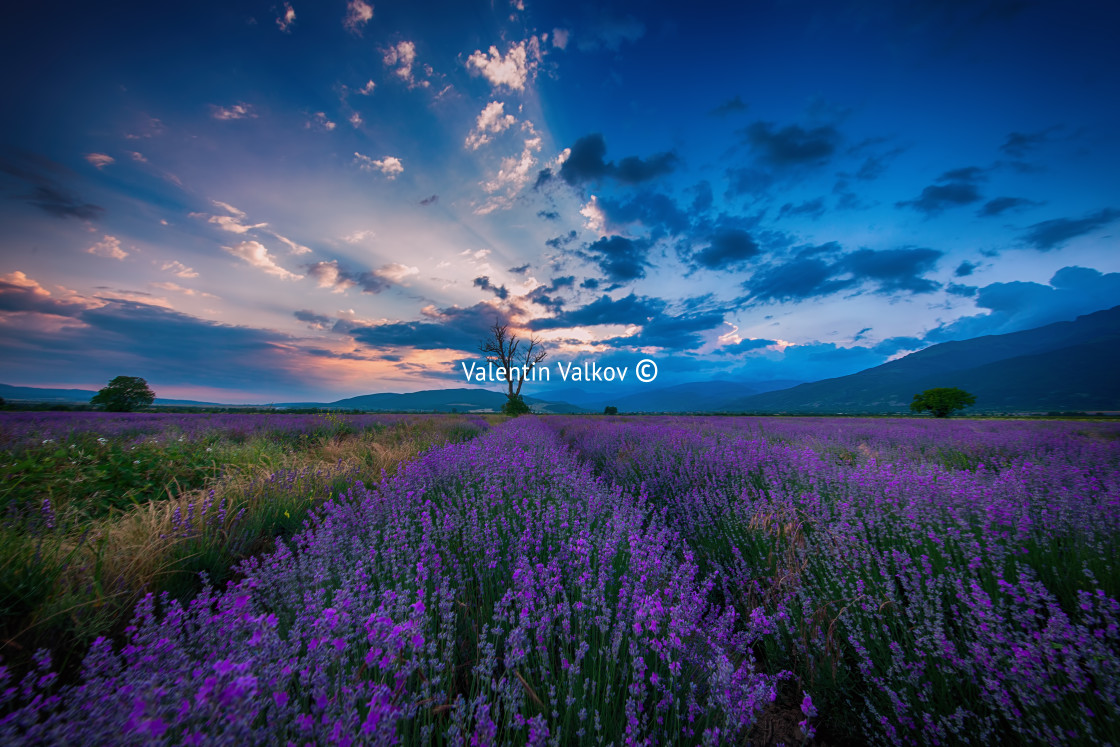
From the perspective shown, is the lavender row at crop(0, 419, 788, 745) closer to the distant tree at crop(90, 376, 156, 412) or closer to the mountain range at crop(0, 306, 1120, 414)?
the distant tree at crop(90, 376, 156, 412)

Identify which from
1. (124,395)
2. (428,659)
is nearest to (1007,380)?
(428,659)

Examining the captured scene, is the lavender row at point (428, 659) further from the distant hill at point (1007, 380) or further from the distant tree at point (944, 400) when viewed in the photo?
the distant hill at point (1007, 380)

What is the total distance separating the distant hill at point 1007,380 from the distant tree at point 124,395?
88442mm

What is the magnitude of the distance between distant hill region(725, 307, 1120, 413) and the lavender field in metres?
88.1

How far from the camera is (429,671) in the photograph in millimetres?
1499

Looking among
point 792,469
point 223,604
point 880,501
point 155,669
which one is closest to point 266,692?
point 155,669

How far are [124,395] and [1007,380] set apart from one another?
20884 centimetres

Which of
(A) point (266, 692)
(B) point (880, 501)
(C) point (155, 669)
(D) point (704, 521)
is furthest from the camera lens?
(D) point (704, 521)

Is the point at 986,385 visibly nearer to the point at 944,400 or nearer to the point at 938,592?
the point at 944,400

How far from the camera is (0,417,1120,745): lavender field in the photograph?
1.10 m

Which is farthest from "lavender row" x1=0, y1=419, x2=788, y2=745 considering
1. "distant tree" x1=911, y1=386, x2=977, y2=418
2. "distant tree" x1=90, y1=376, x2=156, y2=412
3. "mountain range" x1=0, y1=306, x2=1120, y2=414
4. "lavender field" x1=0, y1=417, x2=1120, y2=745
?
"mountain range" x1=0, y1=306, x2=1120, y2=414

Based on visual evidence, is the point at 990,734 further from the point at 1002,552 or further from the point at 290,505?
the point at 290,505

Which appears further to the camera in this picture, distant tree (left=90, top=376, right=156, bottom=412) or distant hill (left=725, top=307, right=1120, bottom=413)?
distant hill (left=725, top=307, right=1120, bottom=413)

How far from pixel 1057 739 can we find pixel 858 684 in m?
0.81
